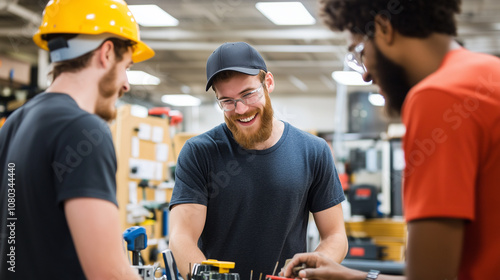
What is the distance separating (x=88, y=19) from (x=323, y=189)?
1121mm

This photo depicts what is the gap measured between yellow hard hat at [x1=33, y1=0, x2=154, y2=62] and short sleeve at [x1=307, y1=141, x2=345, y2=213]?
0.92 metres

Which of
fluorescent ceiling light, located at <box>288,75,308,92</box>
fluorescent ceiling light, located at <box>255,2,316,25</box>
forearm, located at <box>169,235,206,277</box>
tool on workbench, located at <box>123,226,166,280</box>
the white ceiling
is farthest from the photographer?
fluorescent ceiling light, located at <box>288,75,308,92</box>

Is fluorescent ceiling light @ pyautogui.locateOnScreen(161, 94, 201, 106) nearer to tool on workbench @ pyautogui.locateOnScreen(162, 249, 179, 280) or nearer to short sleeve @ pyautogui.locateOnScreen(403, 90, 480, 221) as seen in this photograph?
tool on workbench @ pyautogui.locateOnScreen(162, 249, 179, 280)

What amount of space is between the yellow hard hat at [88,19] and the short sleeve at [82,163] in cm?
32

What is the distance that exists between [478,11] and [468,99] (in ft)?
25.7

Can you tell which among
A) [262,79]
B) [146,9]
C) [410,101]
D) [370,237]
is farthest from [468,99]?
[146,9]

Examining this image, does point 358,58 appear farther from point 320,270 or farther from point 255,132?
point 255,132

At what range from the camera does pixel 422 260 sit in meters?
0.97

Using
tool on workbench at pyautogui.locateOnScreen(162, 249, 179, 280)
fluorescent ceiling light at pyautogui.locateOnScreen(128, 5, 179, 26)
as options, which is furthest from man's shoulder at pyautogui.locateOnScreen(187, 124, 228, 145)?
fluorescent ceiling light at pyautogui.locateOnScreen(128, 5, 179, 26)

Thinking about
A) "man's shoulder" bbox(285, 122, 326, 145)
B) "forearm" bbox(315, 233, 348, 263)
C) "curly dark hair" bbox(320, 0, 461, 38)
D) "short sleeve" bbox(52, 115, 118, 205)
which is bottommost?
"forearm" bbox(315, 233, 348, 263)

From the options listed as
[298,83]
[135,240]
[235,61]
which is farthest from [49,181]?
[298,83]

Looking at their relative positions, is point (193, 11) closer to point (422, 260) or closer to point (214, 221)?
point (214, 221)

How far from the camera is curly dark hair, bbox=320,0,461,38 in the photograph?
3.50ft

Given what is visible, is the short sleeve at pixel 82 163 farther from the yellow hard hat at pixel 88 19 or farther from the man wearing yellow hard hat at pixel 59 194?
the yellow hard hat at pixel 88 19
